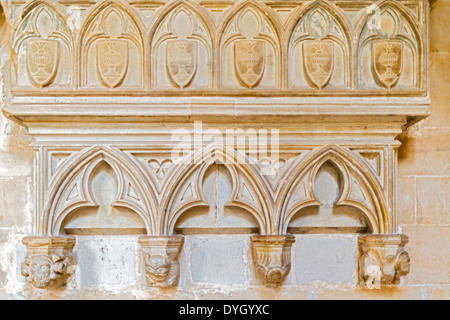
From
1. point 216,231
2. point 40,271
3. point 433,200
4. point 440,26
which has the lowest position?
point 40,271

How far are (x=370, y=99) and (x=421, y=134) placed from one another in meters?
0.50

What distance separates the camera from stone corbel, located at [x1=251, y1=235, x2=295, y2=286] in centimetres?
271

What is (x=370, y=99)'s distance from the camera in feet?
8.80

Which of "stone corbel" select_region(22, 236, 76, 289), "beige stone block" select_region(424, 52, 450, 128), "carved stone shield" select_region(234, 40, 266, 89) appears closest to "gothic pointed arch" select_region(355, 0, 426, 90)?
"beige stone block" select_region(424, 52, 450, 128)

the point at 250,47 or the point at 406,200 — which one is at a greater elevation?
the point at 250,47

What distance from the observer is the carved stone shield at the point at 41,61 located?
2637mm

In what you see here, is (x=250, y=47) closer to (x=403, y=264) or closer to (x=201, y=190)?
(x=201, y=190)

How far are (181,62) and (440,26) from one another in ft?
4.89

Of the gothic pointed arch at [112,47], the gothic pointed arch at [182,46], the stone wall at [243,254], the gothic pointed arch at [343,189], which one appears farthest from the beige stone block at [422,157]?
the gothic pointed arch at [112,47]

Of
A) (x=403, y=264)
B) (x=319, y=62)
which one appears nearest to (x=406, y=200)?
(x=403, y=264)

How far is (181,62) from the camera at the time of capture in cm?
266

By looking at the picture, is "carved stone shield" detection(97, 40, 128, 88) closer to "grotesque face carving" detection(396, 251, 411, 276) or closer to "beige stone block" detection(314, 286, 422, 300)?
"beige stone block" detection(314, 286, 422, 300)

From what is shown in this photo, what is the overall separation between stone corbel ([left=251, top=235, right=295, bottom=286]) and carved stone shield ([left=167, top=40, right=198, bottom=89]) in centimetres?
89

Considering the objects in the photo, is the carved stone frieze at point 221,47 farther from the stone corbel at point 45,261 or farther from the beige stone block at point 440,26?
the stone corbel at point 45,261
